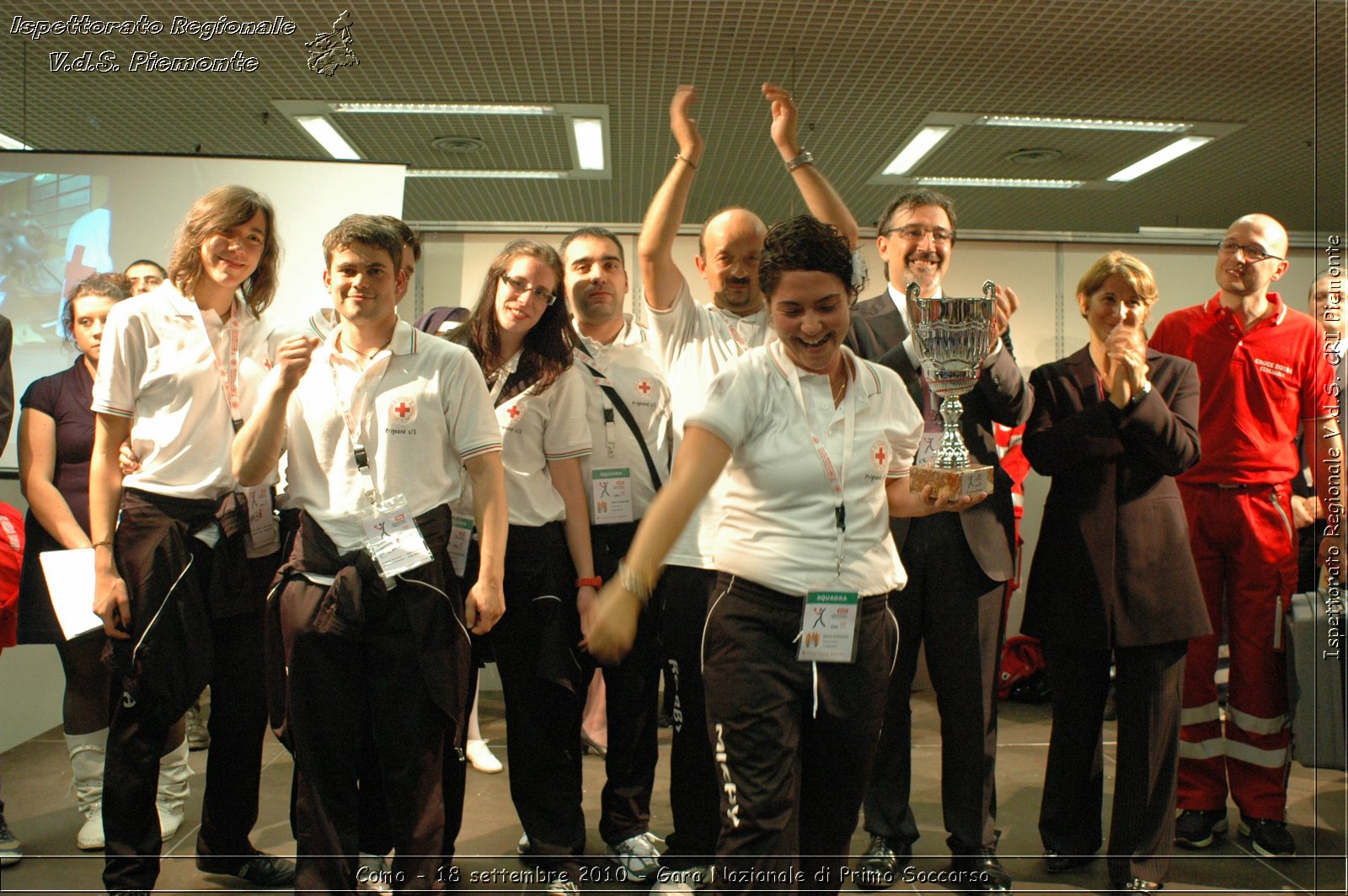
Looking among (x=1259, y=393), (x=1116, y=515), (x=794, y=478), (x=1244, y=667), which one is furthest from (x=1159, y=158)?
(x=794, y=478)

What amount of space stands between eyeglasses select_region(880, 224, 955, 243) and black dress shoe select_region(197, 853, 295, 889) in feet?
8.10

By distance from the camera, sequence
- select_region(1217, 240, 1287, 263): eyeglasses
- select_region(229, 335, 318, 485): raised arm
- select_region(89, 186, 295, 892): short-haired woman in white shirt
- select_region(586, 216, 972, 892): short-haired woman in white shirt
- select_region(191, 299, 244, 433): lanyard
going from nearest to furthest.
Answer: select_region(586, 216, 972, 892): short-haired woman in white shirt → select_region(229, 335, 318, 485): raised arm → select_region(89, 186, 295, 892): short-haired woman in white shirt → select_region(191, 299, 244, 433): lanyard → select_region(1217, 240, 1287, 263): eyeglasses

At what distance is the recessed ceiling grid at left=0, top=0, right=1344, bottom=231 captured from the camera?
4414mm

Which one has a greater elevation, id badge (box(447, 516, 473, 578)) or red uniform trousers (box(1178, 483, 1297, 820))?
id badge (box(447, 516, 473, 578))

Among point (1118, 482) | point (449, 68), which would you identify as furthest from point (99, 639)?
point (449, 68)

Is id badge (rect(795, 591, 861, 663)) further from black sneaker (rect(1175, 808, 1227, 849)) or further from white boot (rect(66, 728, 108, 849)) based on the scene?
white boot (rect(66, 728, 108, 849))

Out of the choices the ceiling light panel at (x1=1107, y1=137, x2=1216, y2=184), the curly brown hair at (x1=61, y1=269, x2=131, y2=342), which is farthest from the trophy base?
the ceiling light panel at (x1=1107, y1=137, x2=1216, y2=184)

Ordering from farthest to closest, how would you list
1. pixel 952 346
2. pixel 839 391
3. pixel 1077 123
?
1. pixel 1077 123
2. pixel 952 346
3. pixel 839 391

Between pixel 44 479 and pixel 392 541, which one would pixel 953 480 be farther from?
pixel 44 479

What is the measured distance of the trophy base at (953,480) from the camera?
1.94 meters

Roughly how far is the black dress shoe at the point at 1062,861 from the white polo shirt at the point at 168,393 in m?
2.54

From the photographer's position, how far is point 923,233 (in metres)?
2.70

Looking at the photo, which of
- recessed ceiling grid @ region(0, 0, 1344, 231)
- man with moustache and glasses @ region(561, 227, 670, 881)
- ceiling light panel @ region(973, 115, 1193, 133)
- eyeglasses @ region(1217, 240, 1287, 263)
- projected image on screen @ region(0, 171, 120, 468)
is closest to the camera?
man with moustache and glasses @ region(561, 227, 670, 881)

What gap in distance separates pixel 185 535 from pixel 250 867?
3.11 ft
